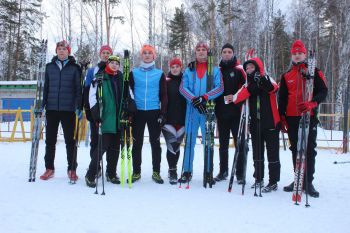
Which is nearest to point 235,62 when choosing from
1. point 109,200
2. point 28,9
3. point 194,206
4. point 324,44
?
point 194,206

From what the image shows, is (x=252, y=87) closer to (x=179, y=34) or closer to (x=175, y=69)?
(x=175, y=69)

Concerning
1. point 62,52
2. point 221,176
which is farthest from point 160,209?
point 62,52

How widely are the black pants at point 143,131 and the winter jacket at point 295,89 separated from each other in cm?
181

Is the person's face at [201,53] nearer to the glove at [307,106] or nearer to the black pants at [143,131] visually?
the black pants at [143,131]

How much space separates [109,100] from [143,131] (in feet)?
2.22

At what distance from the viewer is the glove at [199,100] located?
4.68 meters

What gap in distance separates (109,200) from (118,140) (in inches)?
44.3

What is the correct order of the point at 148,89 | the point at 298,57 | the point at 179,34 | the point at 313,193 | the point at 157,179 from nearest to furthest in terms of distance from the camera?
1. the point at 313,193
2. the point at 298,57
3. the point at 148,89
4. the point at 157,179
5. the point at 179,34

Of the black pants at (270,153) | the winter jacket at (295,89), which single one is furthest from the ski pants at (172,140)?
the winter jacket at (295,89)

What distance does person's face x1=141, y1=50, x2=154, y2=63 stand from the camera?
4953 mm

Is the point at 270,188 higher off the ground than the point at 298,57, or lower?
lower

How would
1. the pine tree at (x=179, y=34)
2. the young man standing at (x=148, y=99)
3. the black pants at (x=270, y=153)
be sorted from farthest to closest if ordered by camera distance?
the pine tree at (x=179, y=34) < the young man standing at (x=148, y=99) < the black pants at (x=270, y=153)

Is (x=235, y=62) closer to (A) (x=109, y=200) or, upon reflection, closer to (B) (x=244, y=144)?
(B) (x=244, y=144)

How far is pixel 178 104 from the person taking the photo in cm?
506
